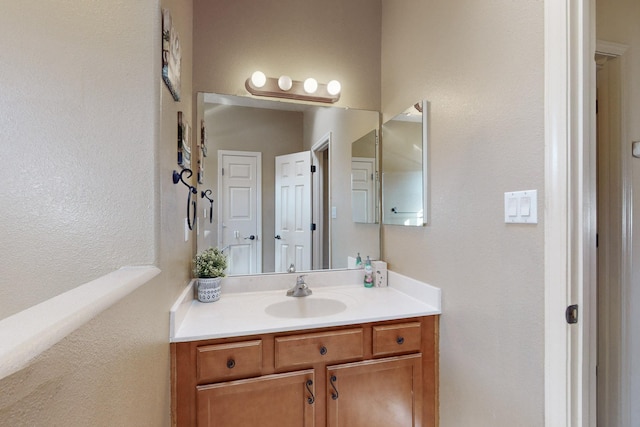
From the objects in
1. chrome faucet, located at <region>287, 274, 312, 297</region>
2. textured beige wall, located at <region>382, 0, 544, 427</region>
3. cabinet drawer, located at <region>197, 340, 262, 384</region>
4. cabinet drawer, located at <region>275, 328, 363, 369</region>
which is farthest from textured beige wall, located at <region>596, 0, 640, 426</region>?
cabinet drawer, located at <region>197, 340, 262, 384</region>

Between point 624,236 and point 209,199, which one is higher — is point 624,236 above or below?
below

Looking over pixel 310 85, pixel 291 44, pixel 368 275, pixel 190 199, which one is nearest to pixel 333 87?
pixel 310 85

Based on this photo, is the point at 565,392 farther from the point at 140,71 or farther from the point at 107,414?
the point at 140,71

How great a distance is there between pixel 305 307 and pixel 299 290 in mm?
112

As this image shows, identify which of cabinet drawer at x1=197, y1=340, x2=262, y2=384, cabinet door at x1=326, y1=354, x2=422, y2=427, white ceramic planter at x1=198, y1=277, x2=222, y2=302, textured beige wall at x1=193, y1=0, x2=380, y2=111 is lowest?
cabinet door at x1=326, y1=354, x2=422, y2=427

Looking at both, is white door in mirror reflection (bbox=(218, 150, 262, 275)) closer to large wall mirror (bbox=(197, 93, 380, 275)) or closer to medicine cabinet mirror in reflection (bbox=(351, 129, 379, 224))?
large wall mirror (bbox=(197, 93, 380, 275))

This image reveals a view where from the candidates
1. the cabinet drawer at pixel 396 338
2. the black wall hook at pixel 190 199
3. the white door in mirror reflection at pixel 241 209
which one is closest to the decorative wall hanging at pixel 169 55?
the black wall hook at pixel 190 199

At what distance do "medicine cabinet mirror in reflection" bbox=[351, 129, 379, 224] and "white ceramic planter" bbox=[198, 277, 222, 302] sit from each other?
96cm

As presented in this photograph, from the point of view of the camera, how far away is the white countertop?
1.19 metres

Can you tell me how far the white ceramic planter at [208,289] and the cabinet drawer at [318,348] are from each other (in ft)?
1.65

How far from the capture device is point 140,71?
0.92 m

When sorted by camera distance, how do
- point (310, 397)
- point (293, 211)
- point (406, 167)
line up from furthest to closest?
point (293, 211) → point (406, 167) → point (310, 397)

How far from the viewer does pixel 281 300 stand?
161 centimetres

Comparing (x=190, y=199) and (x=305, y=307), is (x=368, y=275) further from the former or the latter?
(x=190, y=199)
